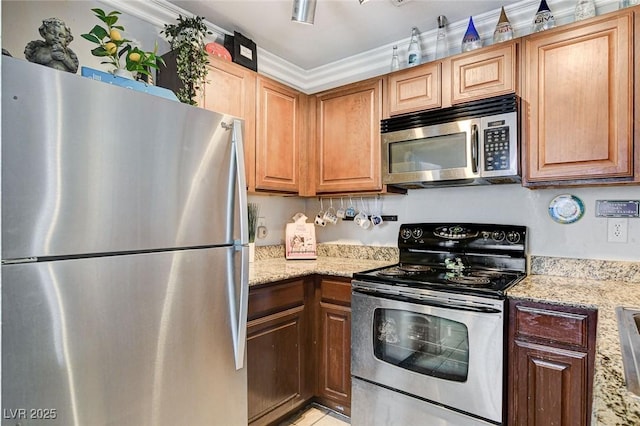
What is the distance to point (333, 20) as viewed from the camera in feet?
7.35

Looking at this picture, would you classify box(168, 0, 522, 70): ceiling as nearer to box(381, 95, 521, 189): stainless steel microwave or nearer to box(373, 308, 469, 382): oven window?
box(381, 95, 521, 189): stainless steel microwave

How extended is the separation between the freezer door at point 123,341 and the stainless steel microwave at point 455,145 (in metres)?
1.24

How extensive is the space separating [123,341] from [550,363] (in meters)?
1.65

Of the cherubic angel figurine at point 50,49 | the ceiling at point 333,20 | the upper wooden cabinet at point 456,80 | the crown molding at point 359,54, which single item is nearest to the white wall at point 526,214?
the upper wooden cabinet at point 456,80

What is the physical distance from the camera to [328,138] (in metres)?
2.62

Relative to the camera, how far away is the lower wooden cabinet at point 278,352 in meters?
1.89

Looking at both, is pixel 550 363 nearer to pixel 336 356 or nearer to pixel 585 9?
pixel 336 356

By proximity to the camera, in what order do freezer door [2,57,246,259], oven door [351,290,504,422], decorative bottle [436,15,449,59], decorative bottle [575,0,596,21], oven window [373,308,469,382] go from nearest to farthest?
freezer door [2,57,246,259] < oven door [351,290,504,422] < oven window [373,308,469,382] < decorative bottle [575,0,596,21] < decorative bottle [436,15,449,59]

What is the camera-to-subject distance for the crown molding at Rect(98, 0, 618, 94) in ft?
6.49

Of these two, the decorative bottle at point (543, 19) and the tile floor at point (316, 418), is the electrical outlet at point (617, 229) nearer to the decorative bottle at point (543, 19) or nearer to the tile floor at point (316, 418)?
the decorative bottle at point (543, 19)

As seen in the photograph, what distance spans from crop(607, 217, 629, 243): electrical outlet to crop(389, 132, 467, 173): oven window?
0.80 meters

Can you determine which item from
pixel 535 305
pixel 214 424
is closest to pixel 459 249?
pixel 535 305

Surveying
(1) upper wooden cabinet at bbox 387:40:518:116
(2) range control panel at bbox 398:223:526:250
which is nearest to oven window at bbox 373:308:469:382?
(2) range control panel at bbox 398:223:526:250

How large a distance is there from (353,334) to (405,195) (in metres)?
1.06
